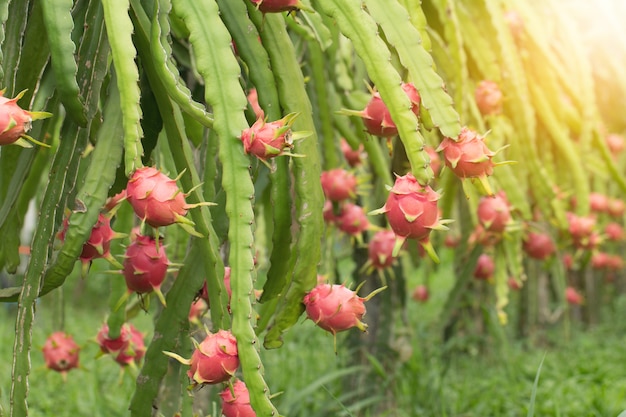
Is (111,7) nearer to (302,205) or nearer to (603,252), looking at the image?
(302,205)

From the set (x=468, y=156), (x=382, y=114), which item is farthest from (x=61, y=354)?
(x=468, y=156)

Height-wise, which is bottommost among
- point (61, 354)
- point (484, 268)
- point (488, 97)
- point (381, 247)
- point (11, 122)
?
point (484, 268)

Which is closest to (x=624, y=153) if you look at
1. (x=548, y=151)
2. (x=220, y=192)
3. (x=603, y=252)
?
(x=603, y=252)

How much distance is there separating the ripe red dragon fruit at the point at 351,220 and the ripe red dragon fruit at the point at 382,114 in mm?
802

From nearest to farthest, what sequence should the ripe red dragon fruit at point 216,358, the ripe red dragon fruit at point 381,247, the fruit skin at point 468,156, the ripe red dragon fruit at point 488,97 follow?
the ripe red dragon fruit at point 216,358 → the fruit skin at point 468,156 → the ripe red dragon fruit at point 488,97 → the ripe red dragon fruit at point 381,247

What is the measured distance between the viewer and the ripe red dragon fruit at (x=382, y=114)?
1.19 meters

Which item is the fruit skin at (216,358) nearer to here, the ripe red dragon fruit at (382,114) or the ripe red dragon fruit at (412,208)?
the ripe red dragon fruit at (412,208)

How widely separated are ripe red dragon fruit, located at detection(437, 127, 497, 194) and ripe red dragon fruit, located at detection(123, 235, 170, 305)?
18.8 inches

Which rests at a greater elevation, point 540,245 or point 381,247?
point 381,247

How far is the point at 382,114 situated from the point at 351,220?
0.85m

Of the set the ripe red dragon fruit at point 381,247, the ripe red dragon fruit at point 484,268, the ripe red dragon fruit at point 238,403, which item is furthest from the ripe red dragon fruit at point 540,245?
the ripe red dragon fruit at point 238,403

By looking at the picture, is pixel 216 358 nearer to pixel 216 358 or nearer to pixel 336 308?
pixel 216 358

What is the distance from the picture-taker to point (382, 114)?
3.99 feet

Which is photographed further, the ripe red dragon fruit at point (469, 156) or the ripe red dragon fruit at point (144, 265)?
the ripe red dragon fruit at point (144, 265)
